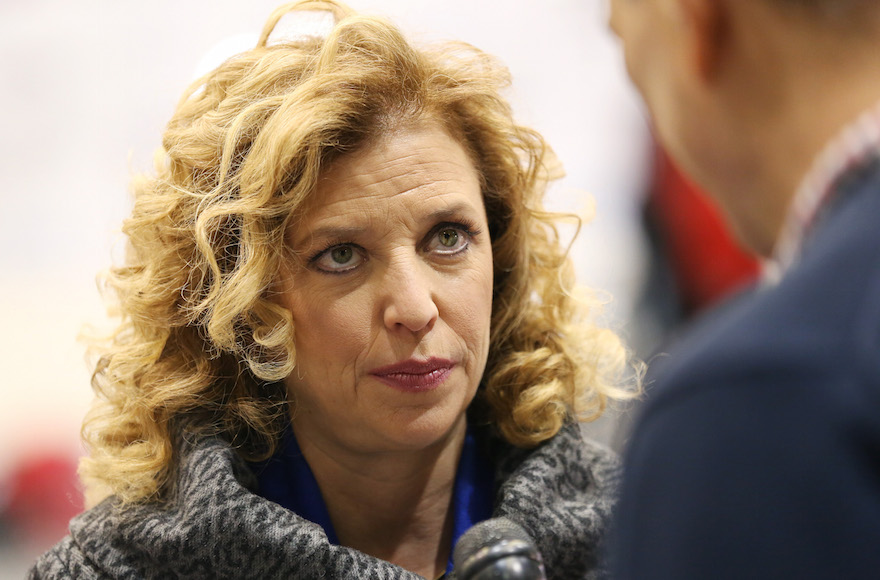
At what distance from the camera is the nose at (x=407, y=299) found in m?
1.70

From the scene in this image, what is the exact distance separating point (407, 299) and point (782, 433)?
1.10 meters

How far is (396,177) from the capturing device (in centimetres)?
179

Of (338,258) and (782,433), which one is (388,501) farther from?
(782,433)

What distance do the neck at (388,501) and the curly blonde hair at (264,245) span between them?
0.14 meters

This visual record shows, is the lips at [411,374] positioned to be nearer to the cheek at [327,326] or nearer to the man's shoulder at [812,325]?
the cheek at [327,326]

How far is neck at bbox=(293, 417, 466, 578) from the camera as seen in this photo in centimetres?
191

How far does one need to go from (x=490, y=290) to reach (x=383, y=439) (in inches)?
14.7

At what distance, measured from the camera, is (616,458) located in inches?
85.0

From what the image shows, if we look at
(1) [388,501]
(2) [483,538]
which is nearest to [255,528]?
(1) [388,501]

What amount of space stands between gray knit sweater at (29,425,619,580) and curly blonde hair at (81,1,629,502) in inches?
2.8

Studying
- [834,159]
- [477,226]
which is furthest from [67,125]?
[834,159]

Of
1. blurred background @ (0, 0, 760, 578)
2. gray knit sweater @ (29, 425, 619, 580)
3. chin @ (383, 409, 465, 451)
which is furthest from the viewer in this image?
blurred background @ (0, 0, 760, 578)

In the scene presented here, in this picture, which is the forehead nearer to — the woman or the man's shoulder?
the woman

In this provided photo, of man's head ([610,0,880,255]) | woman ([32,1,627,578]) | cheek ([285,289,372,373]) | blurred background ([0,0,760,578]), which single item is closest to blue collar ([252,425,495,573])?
woman ([32,1,627,578])
